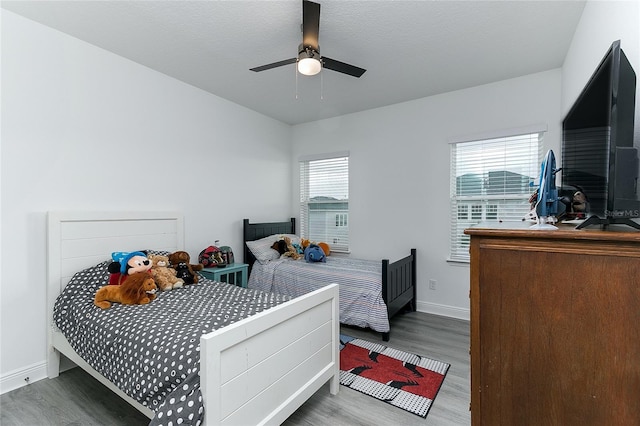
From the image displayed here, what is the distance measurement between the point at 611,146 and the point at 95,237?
10.7ft

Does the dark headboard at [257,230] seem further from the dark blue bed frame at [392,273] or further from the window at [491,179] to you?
the window at [491,179]

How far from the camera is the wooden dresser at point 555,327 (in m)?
0.84

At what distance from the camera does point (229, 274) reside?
335 centimetres

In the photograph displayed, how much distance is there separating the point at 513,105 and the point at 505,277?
2837 mm

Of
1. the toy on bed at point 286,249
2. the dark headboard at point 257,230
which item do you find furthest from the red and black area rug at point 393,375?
the dark headboard at point 257,230

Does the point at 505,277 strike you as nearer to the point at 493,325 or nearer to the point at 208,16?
the point at 493,325

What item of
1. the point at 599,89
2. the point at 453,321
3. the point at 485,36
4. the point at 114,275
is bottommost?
the point at 453,321

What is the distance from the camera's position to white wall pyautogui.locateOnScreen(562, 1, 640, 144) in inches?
51.1

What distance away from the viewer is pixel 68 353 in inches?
83.0

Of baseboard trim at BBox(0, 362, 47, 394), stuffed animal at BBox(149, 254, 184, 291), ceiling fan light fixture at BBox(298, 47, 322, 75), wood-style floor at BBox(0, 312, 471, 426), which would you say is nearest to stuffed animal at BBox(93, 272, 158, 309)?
stuffed animal at BBox(149, 254, 184, 291)

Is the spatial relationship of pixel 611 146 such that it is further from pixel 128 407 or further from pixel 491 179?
pixel 128 407

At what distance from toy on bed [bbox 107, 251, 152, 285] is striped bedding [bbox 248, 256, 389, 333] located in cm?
149

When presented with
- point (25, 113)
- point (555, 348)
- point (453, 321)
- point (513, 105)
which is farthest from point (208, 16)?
point (453, 321)

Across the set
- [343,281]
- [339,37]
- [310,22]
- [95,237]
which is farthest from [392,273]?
[95,237]
